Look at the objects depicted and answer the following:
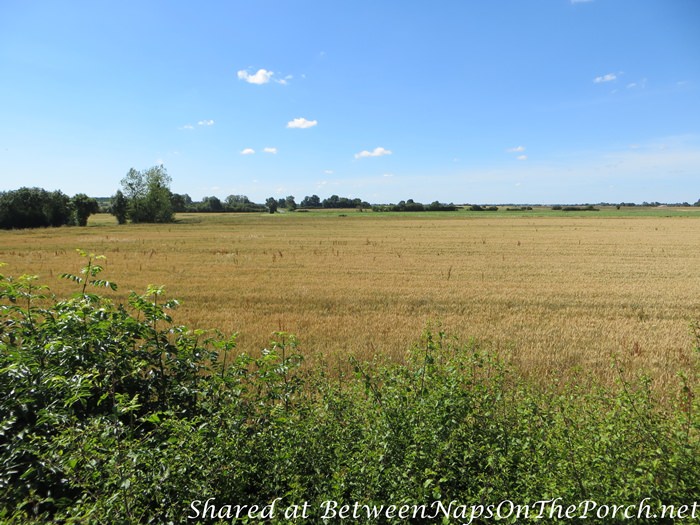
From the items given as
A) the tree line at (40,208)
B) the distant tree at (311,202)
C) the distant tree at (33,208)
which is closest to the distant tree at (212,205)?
the distant tree at (311,202)

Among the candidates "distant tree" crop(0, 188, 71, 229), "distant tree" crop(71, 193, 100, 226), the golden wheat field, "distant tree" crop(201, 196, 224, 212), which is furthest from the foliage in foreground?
"distant tree" crop(201, 196, 224, 212)

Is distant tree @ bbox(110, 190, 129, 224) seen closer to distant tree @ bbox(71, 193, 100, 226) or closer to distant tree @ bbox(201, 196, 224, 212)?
distant tree @ bbox(71, 193, 100, 226)

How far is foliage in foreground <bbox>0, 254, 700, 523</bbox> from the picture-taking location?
286 cm

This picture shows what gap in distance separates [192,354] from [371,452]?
2.62 m

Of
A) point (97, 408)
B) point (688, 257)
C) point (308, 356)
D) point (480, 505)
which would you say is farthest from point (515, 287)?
point (688, 257)

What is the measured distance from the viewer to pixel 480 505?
2.90 meters

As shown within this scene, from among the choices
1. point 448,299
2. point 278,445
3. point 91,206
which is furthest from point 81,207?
point 278,445

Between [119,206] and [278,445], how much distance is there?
323ft

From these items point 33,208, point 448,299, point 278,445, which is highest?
point 33,208

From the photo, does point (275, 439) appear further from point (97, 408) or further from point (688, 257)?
point (688, 257)

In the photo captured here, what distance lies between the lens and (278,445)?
3543 mm

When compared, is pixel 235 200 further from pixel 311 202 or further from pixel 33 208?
pixel 33 208

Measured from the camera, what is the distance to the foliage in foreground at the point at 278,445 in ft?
9.38

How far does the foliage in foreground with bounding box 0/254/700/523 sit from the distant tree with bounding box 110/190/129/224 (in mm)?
94984
